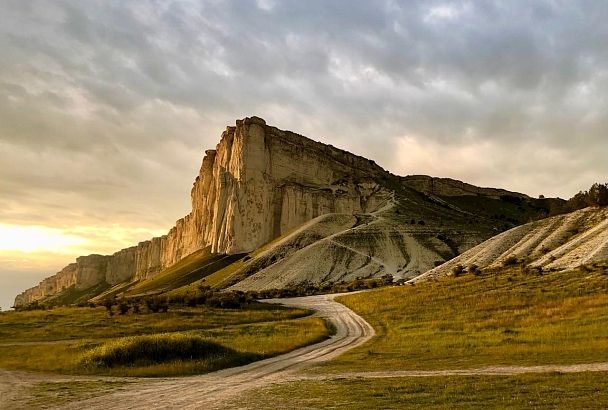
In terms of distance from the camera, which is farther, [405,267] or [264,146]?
[264,146]

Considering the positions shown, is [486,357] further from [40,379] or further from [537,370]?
[40,379]

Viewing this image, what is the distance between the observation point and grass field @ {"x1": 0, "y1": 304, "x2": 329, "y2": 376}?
25.8 m

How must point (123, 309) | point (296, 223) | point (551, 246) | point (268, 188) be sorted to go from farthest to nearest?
point (268, 188) → point (296, 223) → point (551, 246) → point (123, 309)

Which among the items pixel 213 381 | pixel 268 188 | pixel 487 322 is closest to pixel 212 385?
pixel 213 381

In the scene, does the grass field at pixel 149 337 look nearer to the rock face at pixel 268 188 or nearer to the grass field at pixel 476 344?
the grass field at pixel 476 344

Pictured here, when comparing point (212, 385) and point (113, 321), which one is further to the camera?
point (113, 321)

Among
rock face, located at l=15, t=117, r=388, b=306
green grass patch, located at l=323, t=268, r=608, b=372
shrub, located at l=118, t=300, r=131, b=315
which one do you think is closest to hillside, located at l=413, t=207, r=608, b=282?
green grass patch, located at l=323, t=268, r=608, b=372

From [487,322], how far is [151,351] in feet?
72.5

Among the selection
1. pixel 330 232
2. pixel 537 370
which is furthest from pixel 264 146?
pixel 537 370

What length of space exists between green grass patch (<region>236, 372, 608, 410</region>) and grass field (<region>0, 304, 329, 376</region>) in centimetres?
877

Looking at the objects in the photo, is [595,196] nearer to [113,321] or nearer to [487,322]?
[487,322]

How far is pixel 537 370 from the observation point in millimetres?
19297

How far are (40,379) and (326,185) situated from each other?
455 ft

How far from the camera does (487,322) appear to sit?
3616cm
